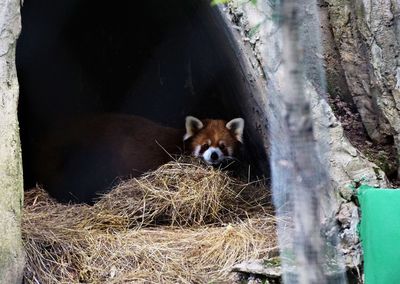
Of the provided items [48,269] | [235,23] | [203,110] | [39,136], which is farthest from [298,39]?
[203,110]

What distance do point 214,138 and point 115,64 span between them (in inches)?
78.7

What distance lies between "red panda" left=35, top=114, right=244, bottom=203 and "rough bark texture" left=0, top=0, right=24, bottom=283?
1431 mm

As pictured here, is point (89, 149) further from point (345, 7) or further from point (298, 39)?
point (298, 39)

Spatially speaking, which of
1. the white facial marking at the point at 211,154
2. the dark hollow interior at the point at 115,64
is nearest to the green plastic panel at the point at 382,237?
the white facial marking at the point at 211,154

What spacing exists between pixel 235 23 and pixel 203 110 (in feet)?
6.71

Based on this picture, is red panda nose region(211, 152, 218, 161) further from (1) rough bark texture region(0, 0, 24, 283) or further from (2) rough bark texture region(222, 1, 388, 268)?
(1) rough bark texture region(0, 0, 24, 283)

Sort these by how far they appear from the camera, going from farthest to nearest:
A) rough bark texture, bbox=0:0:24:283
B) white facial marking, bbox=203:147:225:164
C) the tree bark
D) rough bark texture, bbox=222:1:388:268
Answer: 1. white facial marking, bbox=203:147:225:164
2. rough bark texture, bbox=222:1:388:268
3. rough bark texture, bbox=0:0:24:283
4. the tree bark

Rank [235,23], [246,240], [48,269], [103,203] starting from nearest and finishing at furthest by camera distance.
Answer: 1. [48,269]
2. [246,240]
3. [235,23]
4. [103,203]

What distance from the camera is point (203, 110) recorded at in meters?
6.33

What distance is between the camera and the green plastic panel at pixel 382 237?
3123 mm

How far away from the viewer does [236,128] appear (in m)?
5.21

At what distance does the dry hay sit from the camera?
375 cm

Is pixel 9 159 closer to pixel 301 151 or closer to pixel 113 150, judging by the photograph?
pixel 113 150

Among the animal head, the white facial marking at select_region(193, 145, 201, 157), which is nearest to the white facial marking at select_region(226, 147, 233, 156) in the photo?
the animal head
